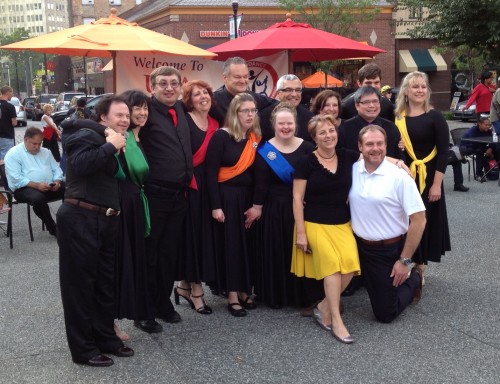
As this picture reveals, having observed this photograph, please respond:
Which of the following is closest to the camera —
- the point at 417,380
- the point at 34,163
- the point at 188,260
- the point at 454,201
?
the point at 417,380

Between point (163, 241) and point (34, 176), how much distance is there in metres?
4.09

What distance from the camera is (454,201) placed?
1001 centimetres

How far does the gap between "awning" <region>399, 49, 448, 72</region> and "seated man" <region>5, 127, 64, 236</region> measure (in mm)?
30585

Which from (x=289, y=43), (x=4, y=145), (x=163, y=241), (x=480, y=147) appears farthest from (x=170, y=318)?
(x=4, y=145)

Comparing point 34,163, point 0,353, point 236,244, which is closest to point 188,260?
point 236,244

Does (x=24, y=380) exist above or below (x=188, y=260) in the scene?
below

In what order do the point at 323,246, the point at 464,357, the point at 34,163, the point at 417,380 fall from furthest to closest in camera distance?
the point at 34,163
the point at 323,246
the point at 464,357
the point at 417,380

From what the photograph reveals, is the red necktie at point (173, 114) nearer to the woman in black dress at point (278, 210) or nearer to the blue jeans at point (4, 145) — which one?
the woman in black dress at point (278, 210)

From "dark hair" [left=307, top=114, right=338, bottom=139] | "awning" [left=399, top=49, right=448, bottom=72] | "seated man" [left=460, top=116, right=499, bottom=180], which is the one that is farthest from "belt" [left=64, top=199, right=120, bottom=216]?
"awning" [left=399, top=49, right=448, bottom=72]

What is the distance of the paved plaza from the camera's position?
420cm

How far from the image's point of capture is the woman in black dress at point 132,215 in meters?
4.57

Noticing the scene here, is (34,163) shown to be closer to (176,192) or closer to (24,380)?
(176,192)

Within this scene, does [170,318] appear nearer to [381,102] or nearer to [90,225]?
[90,225]

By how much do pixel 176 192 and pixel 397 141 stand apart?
1940mm
